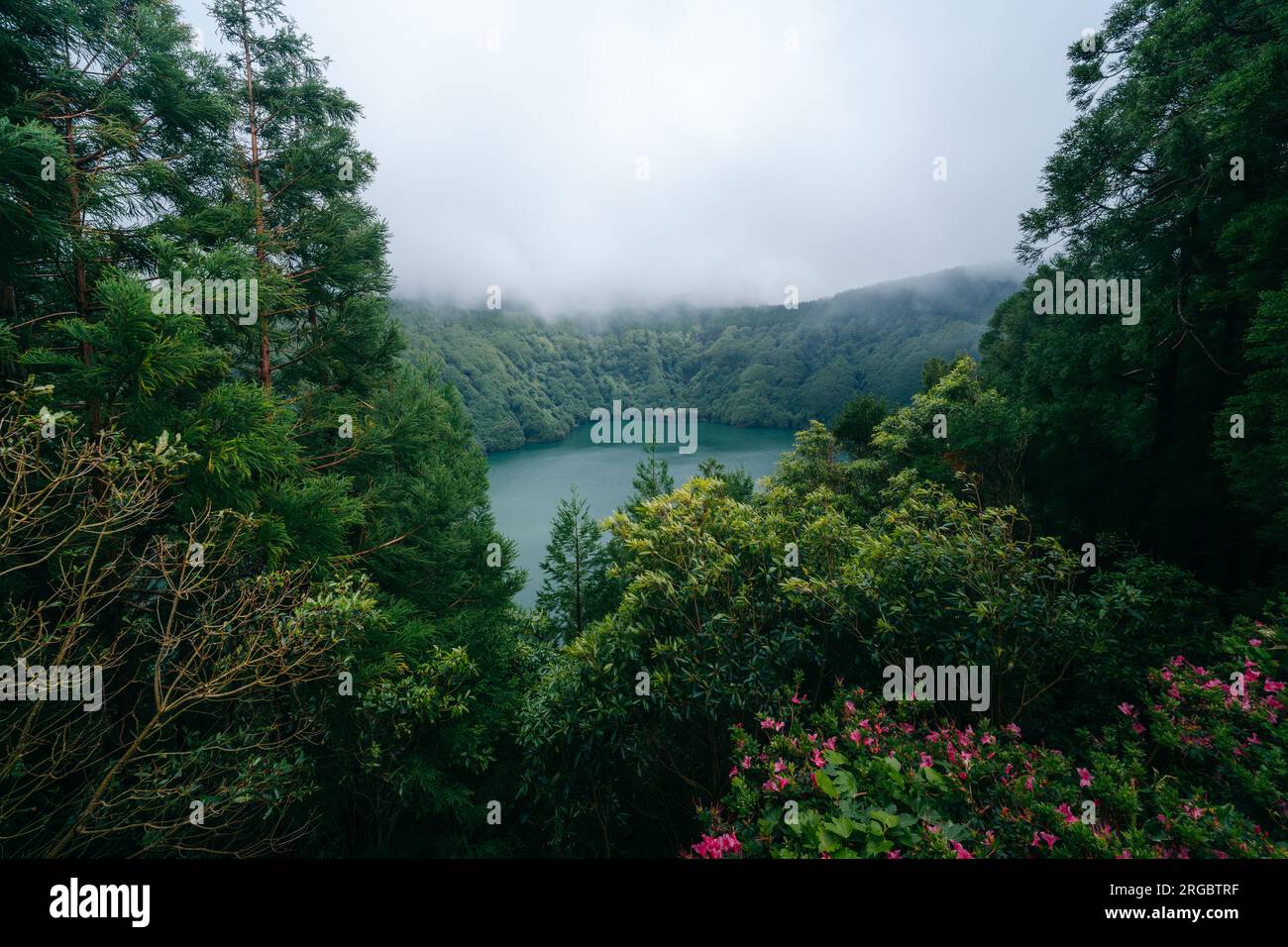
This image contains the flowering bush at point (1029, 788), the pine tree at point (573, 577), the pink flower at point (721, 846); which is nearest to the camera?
the flowering bush at point (1029, 788)

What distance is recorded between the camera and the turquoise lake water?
3572cm

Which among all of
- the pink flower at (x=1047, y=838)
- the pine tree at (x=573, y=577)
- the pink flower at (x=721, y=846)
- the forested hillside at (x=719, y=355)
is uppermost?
the forested hillside at (x=719, y=355)

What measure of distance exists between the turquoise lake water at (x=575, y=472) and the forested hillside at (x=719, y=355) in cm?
720

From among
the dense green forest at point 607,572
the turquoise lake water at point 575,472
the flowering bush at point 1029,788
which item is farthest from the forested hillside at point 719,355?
the flowering bush at point 1029,788

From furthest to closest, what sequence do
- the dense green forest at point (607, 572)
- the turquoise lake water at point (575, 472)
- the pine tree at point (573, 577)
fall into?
the turquoise lake water at point (575, 472) → the pine tree at point (573, 577) → the dense green forest at point (607, 572)

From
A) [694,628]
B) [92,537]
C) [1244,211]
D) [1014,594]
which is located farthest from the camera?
[1244,211]

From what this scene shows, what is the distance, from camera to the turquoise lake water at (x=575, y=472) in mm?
35719

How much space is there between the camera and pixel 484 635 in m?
9.34

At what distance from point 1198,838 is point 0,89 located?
35.5ft

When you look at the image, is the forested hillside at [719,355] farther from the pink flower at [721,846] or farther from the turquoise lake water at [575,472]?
the pink flower at [721,846]

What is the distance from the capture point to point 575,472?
53.8 m

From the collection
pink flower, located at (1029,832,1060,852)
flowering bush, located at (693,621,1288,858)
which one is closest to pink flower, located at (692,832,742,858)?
flowering bush, located at (693,621,1288,858)
